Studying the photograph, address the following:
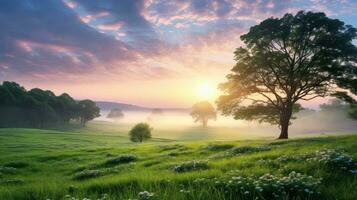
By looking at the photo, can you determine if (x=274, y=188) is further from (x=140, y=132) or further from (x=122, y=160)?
(x=140, y=132)

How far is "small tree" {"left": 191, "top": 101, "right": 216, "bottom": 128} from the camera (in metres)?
169

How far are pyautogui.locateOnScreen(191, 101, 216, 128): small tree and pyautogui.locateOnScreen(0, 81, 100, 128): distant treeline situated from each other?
65937mm

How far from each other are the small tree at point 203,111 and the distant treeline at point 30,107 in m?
65.9

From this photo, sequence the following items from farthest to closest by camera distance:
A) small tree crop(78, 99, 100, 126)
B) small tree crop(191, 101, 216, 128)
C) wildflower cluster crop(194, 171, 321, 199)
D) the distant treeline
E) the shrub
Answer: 1. small tree crop(191, 101, 216, 128)
2. small tree crop(78, 99, 100, 126)
3. the distant treeline
4. the shrub
5. wildflower cluster crop(194, 171, 321, 199)

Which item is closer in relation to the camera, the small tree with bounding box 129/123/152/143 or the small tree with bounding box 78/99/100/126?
the small tree with bounding box 129/123/152/143

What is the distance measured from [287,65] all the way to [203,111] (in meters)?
130

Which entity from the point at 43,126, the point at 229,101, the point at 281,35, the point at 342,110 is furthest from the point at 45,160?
the point at 342,110

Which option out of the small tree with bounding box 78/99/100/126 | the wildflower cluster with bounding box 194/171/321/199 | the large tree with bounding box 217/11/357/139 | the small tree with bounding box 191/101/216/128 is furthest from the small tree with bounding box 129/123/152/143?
the small tree with bounding box 191/101/216/128

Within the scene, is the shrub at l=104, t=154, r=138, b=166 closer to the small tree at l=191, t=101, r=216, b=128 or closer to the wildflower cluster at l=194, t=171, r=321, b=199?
the wildflower cluster at l=194, t=171, r=321, b=199

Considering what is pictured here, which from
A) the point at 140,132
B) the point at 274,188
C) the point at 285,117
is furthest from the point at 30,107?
the point at 274,188

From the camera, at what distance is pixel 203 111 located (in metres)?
170

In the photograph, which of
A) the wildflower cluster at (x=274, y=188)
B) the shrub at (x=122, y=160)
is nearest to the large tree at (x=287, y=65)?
the shrub at (x=122, y=160)

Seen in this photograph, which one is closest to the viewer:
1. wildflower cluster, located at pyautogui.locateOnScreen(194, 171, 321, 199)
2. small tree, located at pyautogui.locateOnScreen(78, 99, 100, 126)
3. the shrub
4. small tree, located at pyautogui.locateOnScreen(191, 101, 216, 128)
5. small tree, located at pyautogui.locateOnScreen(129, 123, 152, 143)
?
wildflower cluster, located at pyautogui.locateOnScreen(194, 171, 321, 199)

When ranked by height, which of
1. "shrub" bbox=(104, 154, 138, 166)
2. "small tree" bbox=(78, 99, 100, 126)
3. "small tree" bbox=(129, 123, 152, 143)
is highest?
"small tree" bbox=(78, 99, 100, 126)
